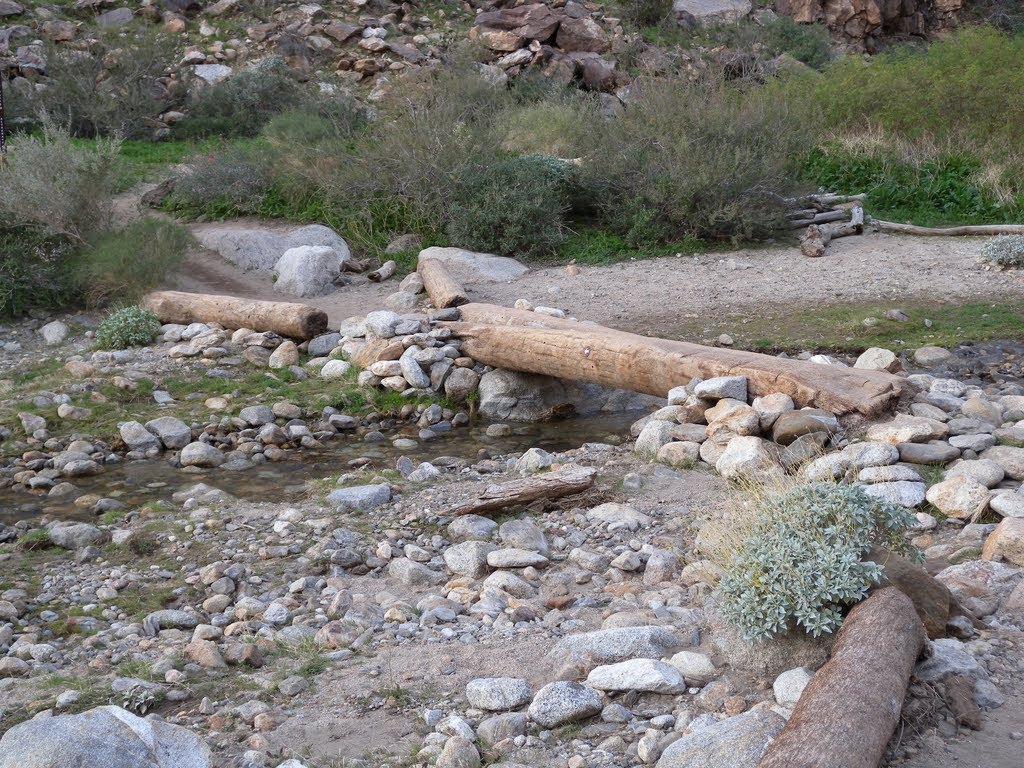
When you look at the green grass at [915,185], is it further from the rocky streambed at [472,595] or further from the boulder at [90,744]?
the boulder at [90,744]

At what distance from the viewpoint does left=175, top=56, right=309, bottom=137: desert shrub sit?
18219mm

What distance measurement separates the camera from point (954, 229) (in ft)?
41.5

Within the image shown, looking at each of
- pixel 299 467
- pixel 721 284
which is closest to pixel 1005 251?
pixel 721 284

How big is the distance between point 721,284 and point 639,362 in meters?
4.26

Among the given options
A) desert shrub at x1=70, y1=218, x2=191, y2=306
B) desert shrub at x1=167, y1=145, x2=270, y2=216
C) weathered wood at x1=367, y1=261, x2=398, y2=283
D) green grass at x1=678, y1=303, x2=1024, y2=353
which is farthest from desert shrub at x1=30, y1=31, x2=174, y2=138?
green grass at x1=678, y1=303, x2=1024, y2=353

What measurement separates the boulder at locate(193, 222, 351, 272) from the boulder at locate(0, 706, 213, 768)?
9.88 meters

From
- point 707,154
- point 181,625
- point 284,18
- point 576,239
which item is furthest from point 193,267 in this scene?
point 284,18

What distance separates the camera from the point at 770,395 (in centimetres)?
644

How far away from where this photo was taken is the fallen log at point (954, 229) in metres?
12.4

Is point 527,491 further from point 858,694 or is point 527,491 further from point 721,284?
point 721,284

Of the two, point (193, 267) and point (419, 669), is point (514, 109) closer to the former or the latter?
point (193, 267)

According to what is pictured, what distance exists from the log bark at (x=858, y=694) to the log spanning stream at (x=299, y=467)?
412 cm

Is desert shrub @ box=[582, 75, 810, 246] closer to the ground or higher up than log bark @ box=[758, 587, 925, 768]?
closer to the ground

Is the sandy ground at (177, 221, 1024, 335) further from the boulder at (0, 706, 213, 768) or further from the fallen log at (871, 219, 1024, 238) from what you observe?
the boulder at (0, 706, 213, 768)
